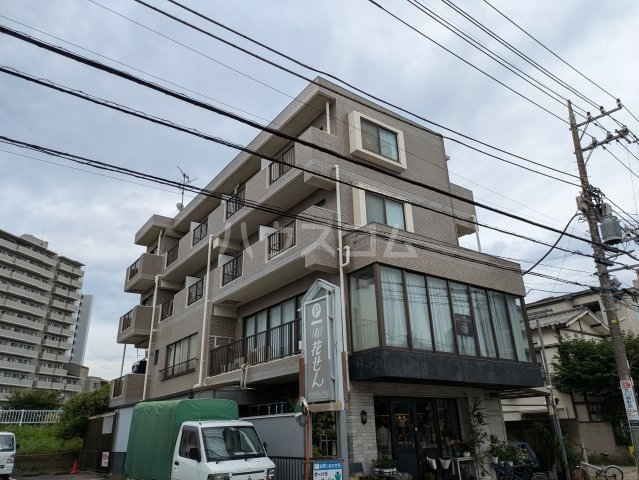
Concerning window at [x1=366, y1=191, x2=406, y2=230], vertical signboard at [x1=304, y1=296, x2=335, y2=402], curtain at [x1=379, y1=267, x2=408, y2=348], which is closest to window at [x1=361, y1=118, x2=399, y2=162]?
window at [x1=366, y1=191, x2=406, y2=230]


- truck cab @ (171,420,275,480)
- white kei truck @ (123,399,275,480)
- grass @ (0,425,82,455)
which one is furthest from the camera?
grass @ (0,425,82,455)

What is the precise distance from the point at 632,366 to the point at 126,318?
87.3 ft

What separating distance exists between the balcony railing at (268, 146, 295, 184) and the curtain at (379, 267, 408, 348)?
6.04 m

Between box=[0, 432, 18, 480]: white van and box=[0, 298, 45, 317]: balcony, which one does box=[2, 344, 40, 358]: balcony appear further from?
box=[0, 432, 18, 480]: white van

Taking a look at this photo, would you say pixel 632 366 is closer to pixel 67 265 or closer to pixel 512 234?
pixel 512 234

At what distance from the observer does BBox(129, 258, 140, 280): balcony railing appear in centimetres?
2623

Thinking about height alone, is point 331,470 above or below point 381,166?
below

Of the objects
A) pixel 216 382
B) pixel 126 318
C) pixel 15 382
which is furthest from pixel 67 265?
pixel 216 382

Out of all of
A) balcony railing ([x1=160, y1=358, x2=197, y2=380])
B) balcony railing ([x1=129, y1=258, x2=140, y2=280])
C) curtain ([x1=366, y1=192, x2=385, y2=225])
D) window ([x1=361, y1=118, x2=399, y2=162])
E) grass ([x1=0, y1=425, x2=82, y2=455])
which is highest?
window ([x1=361, y1=118, x2=399, y2=162])

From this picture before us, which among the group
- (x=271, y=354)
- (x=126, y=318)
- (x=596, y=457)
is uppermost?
(x=126, y=318)

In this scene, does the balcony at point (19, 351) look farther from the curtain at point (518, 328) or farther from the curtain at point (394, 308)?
the curtain at point (518, 328)

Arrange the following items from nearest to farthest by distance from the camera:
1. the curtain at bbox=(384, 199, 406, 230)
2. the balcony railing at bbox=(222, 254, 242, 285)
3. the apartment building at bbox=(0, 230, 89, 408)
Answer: the curtain at bbox=(384, 199, 406, 230) → the balcony railing at bbox=(222, 254, 242, 285) → the apartment building at bbox=(0, 230, 89, 408)

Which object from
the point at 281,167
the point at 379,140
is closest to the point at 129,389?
the point at 281,167

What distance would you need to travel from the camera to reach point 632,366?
73.3 feet
